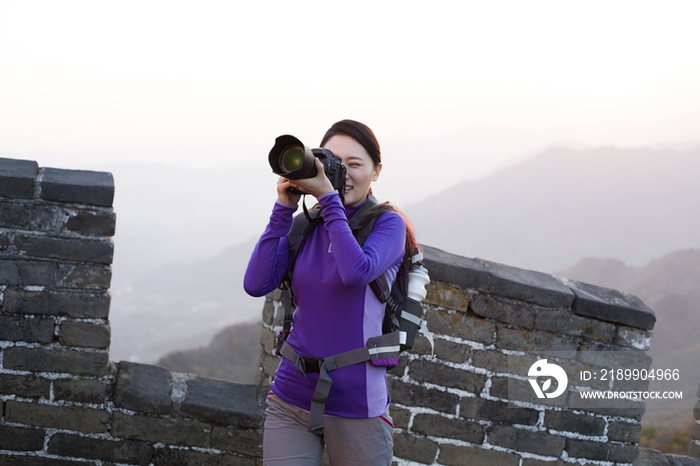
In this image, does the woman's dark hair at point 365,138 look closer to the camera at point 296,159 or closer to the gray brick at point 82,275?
the camera at point 296,159

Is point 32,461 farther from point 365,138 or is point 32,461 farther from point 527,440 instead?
point 527,440

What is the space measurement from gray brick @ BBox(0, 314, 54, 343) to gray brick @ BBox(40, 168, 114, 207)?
0.54 metres

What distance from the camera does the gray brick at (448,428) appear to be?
2361 mm

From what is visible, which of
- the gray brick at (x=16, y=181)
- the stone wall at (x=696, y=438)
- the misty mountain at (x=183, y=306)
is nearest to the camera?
the gray brick at (x=16, y=181)

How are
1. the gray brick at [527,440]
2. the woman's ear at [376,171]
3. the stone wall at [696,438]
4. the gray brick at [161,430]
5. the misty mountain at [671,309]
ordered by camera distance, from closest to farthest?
the woman's ear at [376,171] < the gray brick at [161,430] < the gray brick at [527,440] < the stone wall at [696,438] < the misty mountain at [671,309]

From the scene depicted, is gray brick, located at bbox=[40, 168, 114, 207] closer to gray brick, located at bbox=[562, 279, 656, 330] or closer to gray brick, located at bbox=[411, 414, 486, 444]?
gray brick, located at bbox=[411, 414, 486, 444]

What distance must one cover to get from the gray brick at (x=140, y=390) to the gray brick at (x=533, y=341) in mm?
1594

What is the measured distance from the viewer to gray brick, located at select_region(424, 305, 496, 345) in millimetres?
2346

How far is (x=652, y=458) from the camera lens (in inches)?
107

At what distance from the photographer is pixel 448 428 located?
2373mm

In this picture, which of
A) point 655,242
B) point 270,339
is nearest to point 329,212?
point 270,339

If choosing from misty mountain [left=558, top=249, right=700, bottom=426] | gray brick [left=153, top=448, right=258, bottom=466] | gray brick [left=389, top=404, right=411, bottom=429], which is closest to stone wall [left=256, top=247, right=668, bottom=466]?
gray brick [left=389, top=404, right=411, bottom=429]

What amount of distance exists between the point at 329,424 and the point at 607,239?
35.8 metres

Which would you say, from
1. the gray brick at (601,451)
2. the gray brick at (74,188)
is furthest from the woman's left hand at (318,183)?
the gray brick at (601,451)
